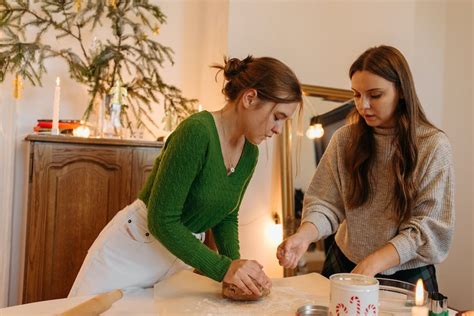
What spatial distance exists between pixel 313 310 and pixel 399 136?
65 cm

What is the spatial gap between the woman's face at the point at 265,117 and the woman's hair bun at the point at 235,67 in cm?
12

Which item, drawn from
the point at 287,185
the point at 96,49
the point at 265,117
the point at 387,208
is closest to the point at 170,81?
the point at 96,49

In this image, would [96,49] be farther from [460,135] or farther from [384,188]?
[460,135]

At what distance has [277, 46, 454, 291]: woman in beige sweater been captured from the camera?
115cm

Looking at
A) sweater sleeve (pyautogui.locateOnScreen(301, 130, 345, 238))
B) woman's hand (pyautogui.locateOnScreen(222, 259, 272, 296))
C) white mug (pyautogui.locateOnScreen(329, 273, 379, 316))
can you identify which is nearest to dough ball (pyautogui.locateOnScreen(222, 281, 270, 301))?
woman's hand (pyautogui.locateOnScreen(222, 259, 272, 296))

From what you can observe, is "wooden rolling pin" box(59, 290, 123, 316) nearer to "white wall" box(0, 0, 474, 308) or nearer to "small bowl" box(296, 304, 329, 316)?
"small bowl" box(296, 304, 329, 316)

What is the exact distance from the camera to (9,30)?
208 centimetres

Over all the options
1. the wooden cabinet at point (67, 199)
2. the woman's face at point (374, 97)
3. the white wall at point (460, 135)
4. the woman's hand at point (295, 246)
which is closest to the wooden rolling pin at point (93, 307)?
the woman's hand at point (295, 246)

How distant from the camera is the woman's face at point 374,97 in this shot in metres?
1.23

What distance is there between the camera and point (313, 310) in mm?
871

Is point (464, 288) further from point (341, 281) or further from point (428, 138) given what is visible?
point (341, 281)

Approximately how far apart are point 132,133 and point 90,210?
0.56m

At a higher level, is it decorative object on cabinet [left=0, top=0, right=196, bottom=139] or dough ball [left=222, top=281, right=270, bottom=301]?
decorative object on cabinet [left=0, top=0, right=196, bottom=139]

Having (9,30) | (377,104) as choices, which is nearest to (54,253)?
(9,30)
